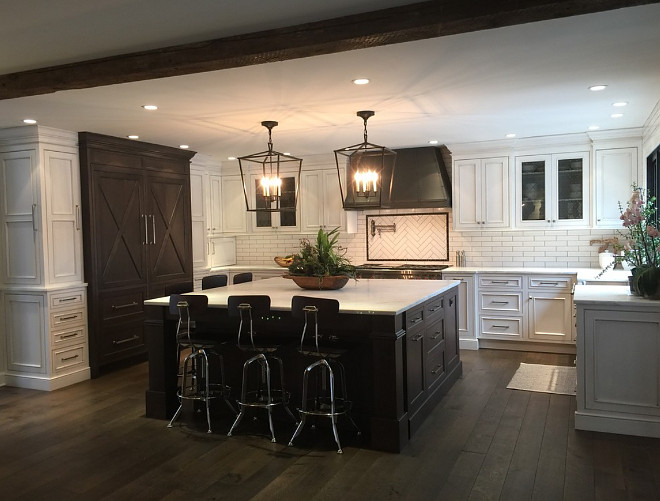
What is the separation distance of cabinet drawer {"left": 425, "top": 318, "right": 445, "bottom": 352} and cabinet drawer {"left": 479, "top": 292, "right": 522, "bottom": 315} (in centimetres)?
185

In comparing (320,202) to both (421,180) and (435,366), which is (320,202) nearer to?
(421,180)

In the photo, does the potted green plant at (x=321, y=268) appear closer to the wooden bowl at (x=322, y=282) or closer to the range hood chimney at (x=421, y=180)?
the wooden bowl at (x=322, y=282)

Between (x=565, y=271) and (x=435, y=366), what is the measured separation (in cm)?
243

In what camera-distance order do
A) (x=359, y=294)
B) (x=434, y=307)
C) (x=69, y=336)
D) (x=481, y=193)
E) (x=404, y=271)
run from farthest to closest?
(x=404, y=271)
(x=481, y=193)
(x=69, y=336)
(x=434, y=307)
(x=359, y=294)

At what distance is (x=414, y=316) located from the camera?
402 cm

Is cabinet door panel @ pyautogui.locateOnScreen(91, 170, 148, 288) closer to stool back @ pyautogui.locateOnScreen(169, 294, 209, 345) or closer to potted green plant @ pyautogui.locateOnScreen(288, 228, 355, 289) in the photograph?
stool back @ pyautogui.locateOnScreen(169, 294, 209, 345)

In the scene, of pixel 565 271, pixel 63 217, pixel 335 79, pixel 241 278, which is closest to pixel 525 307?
pixel 565 271

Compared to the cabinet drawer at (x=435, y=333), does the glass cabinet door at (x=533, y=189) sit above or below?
above

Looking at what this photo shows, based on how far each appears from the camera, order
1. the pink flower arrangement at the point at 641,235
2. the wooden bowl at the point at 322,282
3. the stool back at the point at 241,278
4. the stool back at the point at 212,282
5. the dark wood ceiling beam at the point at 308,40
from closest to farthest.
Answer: the dark wood ceiling beam at the point at 308,40 < the pink flower arrangement at the point at 641,235 < the wooden bowl at the point at 322,282 < the stool back at the point at 212,282 < the stool back at the point at 241,278

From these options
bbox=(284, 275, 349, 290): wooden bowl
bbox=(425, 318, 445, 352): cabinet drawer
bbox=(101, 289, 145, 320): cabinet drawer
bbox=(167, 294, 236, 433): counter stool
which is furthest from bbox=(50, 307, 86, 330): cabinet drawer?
bbox=(425, 318, 445, 352): cabinet drawer

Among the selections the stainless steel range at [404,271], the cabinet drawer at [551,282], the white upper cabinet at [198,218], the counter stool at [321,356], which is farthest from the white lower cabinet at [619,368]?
the white upper cabinet at [198,218]

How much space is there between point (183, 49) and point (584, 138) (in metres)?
4.81

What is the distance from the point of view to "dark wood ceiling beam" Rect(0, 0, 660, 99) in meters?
2.52

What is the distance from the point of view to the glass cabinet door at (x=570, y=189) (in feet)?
21.0
